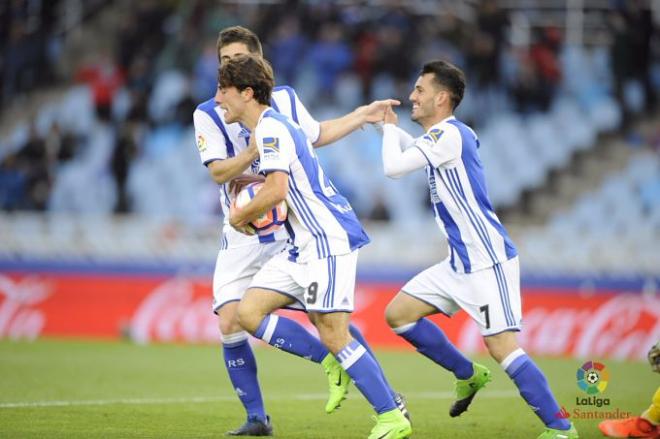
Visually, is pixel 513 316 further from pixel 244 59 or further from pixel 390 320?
pixel 244 59

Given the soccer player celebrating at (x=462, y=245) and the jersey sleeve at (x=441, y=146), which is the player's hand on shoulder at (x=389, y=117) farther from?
the jersey sleeve at (x=441, y=146)

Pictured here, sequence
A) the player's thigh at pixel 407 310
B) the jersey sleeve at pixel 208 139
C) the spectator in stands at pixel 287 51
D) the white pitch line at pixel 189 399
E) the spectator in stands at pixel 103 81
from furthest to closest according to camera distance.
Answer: the spectator in stands at pixel 103 81 < the spectator in stands at pixel 287 51 < the white pitch line at pixel 189 399 < the player's thigh at pixel 407 310 < the jersey sleeve at pixel 208 139

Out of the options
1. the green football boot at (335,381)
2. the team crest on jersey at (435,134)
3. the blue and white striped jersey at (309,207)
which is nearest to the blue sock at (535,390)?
the green football boot at (335,381)

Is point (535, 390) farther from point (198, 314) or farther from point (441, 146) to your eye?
point (198, 314)

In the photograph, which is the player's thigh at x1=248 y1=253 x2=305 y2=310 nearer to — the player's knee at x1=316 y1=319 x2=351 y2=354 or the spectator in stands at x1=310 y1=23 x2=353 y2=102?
the player's knee at x1=316 y1=319 x2=351 y2=354

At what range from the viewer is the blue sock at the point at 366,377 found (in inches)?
292

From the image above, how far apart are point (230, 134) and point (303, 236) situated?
3.66 ft

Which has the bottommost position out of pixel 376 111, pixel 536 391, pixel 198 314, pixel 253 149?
pixel 198 314

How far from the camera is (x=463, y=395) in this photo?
338 inches

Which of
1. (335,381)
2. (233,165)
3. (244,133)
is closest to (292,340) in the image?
(335,381)

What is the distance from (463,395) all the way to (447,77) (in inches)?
92.3

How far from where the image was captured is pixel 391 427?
731 cm

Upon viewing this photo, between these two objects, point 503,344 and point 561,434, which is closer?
point 561,434

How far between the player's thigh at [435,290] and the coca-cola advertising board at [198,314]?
7.88m
